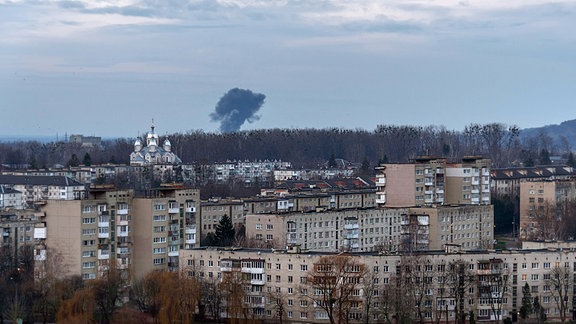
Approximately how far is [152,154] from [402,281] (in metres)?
49.3

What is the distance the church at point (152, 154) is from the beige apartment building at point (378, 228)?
3552 centimetres

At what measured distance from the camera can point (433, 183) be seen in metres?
41.3

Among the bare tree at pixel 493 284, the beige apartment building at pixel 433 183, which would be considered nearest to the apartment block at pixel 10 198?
the beige apartment building at pixel 433 183

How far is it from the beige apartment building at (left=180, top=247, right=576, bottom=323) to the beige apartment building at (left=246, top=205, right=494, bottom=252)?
17.3 ft

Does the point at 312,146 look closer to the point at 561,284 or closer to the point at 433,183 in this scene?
the point at 433,183

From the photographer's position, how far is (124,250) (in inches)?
1226

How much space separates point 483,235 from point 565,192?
29.2ft

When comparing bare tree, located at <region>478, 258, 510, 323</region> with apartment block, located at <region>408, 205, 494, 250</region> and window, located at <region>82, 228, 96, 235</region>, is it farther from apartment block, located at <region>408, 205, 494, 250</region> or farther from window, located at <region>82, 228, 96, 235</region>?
window, located at <region>82, 228, 96, 235</region>

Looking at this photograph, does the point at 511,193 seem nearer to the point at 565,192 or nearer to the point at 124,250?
the point at 565,192

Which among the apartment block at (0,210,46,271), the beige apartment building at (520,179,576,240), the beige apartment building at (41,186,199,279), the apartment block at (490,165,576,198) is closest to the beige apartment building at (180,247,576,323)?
the beige apartment building at (41,186,199,279)

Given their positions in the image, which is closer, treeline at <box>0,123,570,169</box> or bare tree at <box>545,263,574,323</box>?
bare tree at <box>545,263,574,323</box>

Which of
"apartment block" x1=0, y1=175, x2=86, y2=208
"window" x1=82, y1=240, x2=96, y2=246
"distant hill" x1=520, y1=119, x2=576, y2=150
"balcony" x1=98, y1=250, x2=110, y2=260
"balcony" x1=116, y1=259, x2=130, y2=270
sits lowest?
"balcony" x1=116, y1=259, x2=130, y2=270

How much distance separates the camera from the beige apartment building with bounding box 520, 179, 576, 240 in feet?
142

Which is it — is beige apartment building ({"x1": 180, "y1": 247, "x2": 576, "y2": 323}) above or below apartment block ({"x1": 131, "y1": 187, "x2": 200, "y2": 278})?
below
